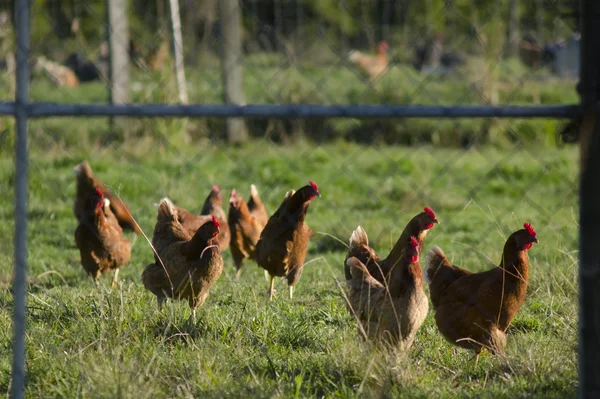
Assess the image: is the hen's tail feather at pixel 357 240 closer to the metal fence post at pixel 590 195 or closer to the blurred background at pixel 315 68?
the metal fence post at pixel 590 195

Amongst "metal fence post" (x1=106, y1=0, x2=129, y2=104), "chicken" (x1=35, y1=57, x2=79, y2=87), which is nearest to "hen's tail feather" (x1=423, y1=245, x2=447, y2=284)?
"metal fence post" (x1=106, y1=0, x2=129, y2=104)

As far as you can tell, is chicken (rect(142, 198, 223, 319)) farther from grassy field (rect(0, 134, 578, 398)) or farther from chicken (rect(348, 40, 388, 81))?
chicken (rect(348, 40, 388, 81))

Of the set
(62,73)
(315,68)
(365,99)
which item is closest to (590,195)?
(365,99)

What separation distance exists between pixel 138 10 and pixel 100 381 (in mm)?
11297

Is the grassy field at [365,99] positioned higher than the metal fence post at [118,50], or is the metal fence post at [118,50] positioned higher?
the metal fence post at [118,50]

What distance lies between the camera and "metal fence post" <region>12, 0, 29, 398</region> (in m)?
2.19

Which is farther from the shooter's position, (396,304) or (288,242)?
(288,242)

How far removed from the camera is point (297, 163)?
838cm

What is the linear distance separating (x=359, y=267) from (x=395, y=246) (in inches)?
15.4

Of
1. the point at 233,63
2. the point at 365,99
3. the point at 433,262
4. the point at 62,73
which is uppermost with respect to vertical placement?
the point at 233,63

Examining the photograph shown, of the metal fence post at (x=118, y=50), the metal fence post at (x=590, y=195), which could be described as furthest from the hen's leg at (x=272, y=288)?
the metal fence post at (x=118, y=50)

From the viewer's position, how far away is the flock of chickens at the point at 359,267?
3.22 m

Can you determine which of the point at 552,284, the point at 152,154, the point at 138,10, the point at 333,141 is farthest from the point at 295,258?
the point at 138,10

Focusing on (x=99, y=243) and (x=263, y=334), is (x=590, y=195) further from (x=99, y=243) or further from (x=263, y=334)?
(x=99, y=243)
